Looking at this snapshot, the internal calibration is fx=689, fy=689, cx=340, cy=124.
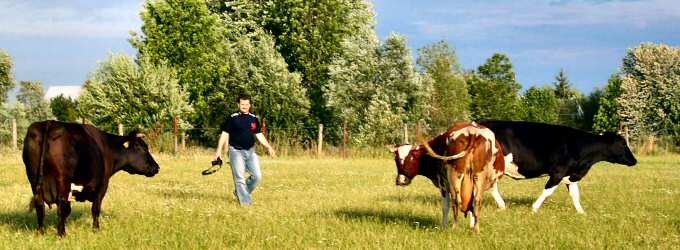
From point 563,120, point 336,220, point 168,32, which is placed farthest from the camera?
point 563,120

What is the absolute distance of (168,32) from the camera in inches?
1881

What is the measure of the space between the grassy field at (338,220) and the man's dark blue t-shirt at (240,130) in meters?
1.23

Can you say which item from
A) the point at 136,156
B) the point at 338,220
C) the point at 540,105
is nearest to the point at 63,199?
→ the point at 136,156

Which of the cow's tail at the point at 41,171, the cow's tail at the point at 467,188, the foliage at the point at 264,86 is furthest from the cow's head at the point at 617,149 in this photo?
the foliage at the point at 264,86

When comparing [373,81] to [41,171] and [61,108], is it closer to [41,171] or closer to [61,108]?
[41,171]

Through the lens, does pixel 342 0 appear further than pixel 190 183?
Yes

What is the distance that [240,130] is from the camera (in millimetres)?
13594

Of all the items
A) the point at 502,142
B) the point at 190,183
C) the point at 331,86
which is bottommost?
the point at 190,183

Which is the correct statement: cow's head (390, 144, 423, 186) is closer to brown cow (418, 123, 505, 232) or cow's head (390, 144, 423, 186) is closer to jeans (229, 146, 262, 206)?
brown cow (418, 123, 505, 232)

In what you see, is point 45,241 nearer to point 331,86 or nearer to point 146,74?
point 146,74

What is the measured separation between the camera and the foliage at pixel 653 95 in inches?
2697

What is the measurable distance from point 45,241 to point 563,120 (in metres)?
89.6

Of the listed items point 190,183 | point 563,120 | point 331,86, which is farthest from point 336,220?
point 563,120

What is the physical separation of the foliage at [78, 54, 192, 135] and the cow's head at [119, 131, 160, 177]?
3197 centimetres
